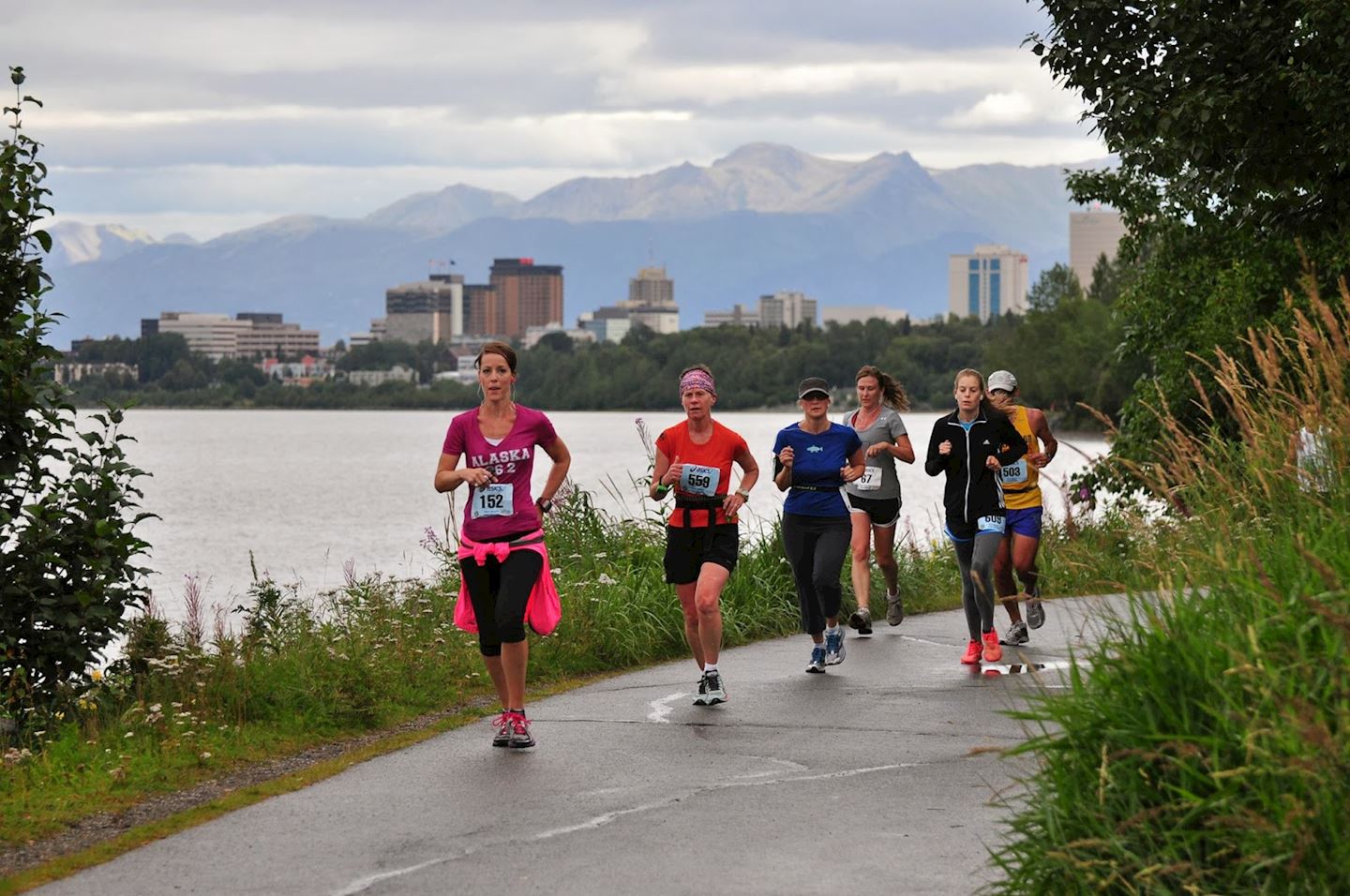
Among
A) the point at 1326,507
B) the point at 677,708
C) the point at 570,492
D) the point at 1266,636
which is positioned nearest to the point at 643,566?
the point at 570,492

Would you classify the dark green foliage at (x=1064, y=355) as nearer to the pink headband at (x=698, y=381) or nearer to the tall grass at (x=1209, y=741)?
the pink headband at (x=698, y=381)

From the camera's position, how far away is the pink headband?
10.9m

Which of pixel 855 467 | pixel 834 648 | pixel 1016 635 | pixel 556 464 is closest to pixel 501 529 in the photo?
pixel 556 464

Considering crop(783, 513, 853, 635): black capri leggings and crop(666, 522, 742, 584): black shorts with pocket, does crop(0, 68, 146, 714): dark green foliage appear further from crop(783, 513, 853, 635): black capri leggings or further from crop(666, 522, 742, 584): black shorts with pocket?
crop(783, 513, 853, 635): black capri leggings

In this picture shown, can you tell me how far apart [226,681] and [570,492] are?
679 centimetres

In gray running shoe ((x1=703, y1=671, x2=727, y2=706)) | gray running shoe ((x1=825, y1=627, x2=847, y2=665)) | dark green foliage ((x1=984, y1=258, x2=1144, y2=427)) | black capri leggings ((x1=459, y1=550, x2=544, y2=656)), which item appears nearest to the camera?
black capri leggings ((x1=459, y1=550, x2=544, y2=656))

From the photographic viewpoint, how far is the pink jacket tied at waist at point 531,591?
9.48 meters

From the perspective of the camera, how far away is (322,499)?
62.5m

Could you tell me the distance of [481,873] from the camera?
21.7 ft

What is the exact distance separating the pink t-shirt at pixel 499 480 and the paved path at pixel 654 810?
3.79ft

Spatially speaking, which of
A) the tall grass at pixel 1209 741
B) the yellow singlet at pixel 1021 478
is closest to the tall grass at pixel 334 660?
the tall grass at pixel 1209 741

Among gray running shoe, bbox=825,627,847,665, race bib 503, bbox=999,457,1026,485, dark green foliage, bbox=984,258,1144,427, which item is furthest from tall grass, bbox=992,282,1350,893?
dark green foliage, bbox=984,258,1144,427

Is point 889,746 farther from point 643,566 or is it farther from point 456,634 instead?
→ point 643,566

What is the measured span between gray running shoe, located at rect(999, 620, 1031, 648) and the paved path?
6.03 feet
